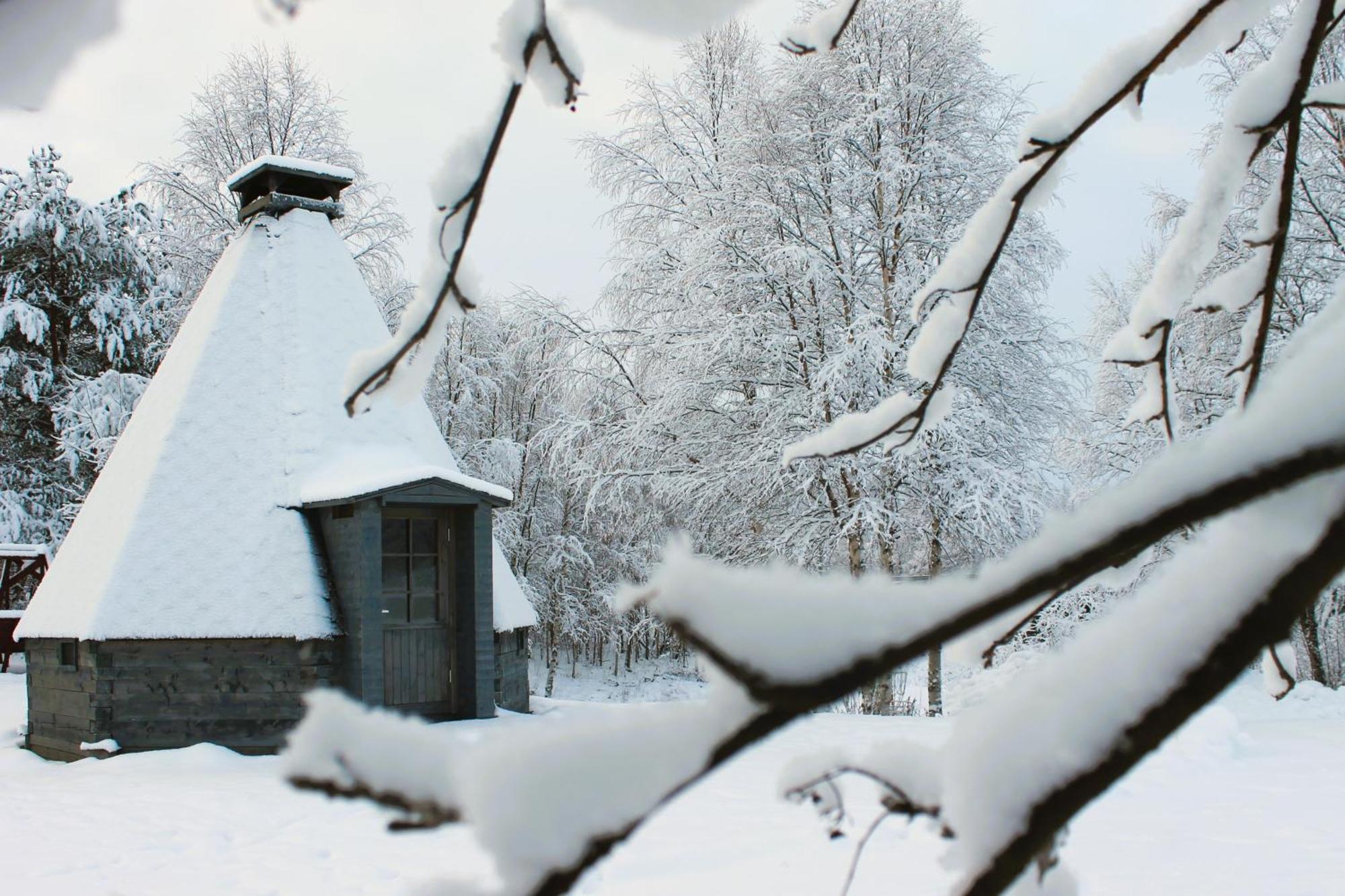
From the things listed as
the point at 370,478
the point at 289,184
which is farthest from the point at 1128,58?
the point at 289,184

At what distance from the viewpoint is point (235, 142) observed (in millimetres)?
15688

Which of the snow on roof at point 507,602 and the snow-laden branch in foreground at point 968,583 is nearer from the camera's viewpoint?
the snow-laden branch in foreground at point 968,583

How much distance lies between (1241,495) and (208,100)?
1796cm

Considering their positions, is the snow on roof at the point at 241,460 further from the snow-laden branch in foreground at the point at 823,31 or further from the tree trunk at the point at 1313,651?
the tree trunk at the point at 1313,651

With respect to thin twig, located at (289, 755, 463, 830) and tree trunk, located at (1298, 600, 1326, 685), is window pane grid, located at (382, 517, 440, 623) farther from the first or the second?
tree trunk, located at (1298, 600, 1326, 685)

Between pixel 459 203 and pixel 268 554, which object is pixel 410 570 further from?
pixel 459 203

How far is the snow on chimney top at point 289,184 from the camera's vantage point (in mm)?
9609

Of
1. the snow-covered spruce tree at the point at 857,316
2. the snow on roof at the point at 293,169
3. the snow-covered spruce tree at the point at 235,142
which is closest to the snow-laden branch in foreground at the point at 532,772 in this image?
the snow on roof at the point at 293,169

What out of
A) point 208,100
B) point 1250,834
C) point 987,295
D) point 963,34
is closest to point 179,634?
point 1250,834

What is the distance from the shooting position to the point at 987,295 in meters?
11.4

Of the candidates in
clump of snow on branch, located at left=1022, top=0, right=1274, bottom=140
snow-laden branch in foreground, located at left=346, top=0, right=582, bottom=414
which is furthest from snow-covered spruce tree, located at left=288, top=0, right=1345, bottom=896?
clump of snow on branch, located at left=1022, top=0, right=1274, bottom=140

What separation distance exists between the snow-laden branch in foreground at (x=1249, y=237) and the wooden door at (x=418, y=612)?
7290mm

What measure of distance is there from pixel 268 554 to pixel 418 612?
4.23ft

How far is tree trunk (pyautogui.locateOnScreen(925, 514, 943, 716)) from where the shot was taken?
36.3ft
